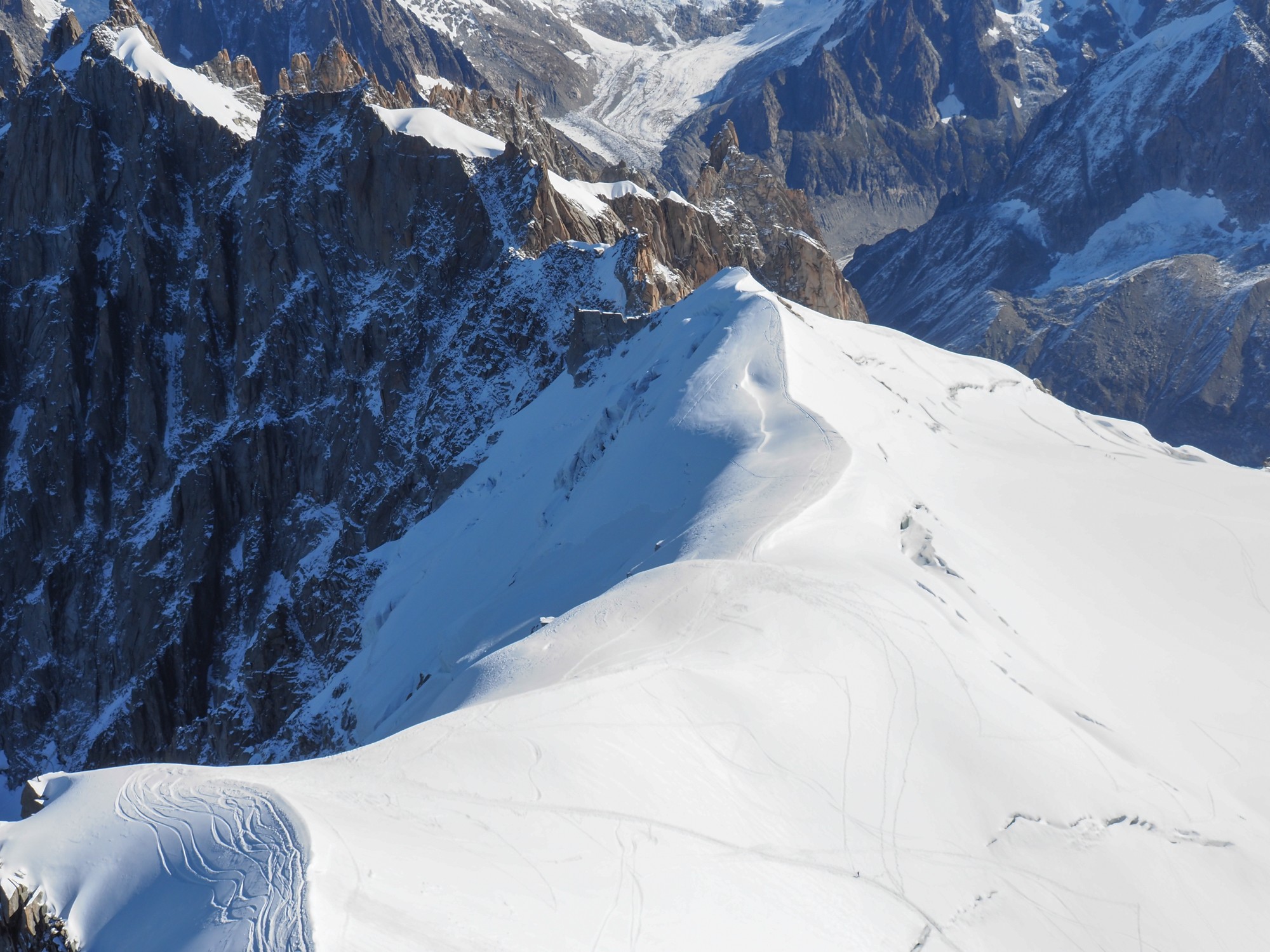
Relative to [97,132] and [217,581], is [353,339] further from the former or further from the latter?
[97,132]

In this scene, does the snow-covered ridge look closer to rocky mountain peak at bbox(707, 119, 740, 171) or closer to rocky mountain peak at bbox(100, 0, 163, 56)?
rocky mountain peak at bbox(100, 0, 163, 56)

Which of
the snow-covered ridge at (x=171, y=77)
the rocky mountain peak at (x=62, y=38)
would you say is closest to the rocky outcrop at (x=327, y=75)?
the snow-covered ridge at (x=171, y=77)

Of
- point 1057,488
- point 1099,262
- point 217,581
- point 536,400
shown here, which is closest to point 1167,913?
point 1057,488

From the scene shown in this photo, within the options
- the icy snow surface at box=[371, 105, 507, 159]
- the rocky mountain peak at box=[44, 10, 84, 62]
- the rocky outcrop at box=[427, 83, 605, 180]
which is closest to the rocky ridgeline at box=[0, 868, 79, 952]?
the icy snow surface at box=[371, 105, 507, 159]

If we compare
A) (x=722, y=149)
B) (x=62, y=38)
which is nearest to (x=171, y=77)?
(x=62, y=38)

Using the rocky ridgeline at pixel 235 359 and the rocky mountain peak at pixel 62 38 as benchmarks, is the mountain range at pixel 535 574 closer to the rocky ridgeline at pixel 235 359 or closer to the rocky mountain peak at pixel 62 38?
the rocky ridgeline at pixel 235 359

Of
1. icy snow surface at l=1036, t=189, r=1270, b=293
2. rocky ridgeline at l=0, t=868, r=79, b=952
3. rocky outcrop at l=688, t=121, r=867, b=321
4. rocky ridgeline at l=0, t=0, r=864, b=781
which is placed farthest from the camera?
icy snow surface at l=1036, t=189, r=1270, b=293
